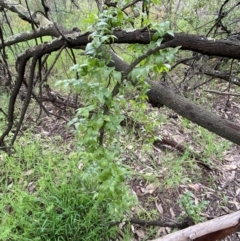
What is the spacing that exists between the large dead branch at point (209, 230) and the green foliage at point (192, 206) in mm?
765

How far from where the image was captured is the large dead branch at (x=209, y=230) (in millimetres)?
1477

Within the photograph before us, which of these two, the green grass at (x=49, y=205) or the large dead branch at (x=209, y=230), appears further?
the green grass at (x=49, y=205)

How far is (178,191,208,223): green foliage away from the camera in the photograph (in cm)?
234

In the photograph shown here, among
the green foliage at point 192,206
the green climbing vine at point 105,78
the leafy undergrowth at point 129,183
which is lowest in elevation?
the green foliage at point 192,206

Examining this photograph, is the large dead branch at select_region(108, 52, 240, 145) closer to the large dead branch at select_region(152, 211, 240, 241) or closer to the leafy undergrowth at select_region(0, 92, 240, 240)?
the large dead branch at select_region(152, 211, 240, 241)

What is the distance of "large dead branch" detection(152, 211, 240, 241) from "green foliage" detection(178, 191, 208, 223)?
765 millimetres

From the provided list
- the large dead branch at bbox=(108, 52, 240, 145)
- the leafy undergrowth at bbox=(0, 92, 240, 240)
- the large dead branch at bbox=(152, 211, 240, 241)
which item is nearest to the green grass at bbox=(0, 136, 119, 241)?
the leafy undergrowth at bbox=(0, 92, 240, 240)

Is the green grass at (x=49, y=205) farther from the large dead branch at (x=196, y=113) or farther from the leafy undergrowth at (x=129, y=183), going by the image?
the large dead branch at (x=196, y=113)

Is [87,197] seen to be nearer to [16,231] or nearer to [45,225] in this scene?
[45,225]

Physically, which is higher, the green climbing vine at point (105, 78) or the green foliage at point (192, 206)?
the green climbing vine at point (105, 78)

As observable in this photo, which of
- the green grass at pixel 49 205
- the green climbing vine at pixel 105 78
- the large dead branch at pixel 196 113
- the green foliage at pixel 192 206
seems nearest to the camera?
the green climbing vine at pixel 105 78

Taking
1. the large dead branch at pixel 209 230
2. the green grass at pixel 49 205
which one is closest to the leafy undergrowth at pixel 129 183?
the green grass at pixel 49 205

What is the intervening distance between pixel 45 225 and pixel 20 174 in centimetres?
69

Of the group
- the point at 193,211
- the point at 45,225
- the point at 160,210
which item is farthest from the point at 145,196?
the point at 45,225
